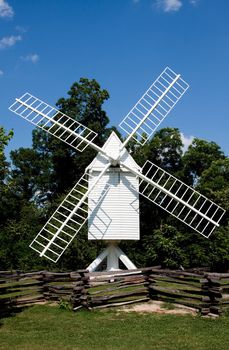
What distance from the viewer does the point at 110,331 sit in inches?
421

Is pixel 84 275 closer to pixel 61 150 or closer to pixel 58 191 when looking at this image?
pixel 61 150

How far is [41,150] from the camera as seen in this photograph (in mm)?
41625

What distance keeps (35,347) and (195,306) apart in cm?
486

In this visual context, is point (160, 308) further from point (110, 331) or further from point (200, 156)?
point (200, 156)

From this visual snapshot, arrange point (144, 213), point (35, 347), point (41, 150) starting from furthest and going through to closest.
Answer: point (41, 150), point (144, 213), point (35, 347)

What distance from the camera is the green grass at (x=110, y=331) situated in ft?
31.3

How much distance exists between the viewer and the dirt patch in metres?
12.6

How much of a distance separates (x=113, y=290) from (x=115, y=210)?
13.6 feet

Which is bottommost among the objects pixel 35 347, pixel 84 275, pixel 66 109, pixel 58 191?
pixel 35 347

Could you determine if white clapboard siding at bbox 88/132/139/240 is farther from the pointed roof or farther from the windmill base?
the windmill base

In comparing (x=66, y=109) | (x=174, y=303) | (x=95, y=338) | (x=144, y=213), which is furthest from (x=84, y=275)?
(x=66, y=109)

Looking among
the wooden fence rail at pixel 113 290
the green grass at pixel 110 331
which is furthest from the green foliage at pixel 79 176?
the green grass at pixel 110 331

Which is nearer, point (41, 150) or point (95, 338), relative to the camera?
point (95, 338)

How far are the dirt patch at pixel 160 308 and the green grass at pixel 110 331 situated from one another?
51cm
